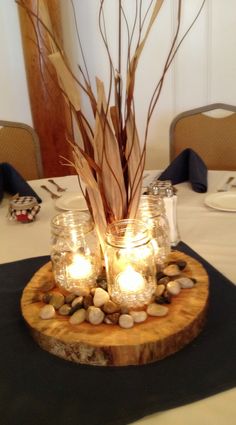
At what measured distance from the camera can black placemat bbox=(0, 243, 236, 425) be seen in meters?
0.52

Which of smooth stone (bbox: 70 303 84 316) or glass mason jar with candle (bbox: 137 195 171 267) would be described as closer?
smooth stone (bbox: 70 303 84 316)

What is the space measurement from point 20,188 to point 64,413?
2.94 ft

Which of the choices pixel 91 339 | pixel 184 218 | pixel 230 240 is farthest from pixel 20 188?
pixel 91 339

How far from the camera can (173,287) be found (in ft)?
2.28

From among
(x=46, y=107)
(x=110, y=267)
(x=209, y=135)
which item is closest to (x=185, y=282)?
(x=110, y=267)

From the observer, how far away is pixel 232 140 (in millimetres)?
1899

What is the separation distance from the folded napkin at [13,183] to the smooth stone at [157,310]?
0.72m

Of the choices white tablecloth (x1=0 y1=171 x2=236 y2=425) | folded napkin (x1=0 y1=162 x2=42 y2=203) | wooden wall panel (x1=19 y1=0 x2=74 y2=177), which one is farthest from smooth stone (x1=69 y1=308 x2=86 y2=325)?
wooden wall panel (x1=19 y1=0 x2=74 y2=177)

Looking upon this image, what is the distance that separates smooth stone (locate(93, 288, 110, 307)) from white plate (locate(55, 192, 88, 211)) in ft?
1.76

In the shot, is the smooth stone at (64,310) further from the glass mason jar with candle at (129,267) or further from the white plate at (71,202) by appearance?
the white plate at (71,202)

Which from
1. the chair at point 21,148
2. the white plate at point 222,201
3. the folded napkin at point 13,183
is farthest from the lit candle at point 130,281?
the chair at point 21,148

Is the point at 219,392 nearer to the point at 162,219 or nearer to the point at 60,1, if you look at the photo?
the point at 162,219

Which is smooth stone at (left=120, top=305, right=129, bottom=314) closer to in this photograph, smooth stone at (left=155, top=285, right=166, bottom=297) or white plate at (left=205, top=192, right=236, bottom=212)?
smooth stone at (left=155, top=285, right=166, bottom=297)

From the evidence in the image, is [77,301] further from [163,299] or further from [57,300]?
[163,299]
